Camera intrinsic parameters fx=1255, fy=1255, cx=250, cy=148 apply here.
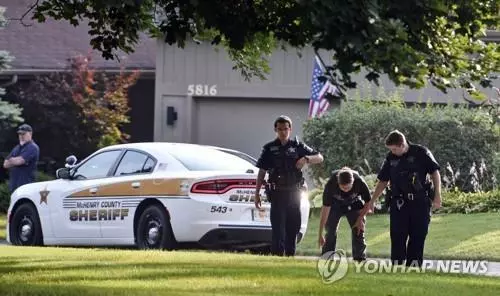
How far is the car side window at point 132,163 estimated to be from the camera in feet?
52.6

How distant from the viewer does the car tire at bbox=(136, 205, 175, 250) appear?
15.2m

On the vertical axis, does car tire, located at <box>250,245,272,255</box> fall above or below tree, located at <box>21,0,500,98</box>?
below

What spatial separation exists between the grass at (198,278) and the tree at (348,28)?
5.36 feet

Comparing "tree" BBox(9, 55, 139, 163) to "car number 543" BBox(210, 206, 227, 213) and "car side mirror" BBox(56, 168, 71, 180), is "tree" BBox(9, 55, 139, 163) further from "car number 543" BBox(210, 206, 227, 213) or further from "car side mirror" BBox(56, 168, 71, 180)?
"car number 543" BBox(210, 206, 227, 213)

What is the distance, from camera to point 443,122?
21.6m

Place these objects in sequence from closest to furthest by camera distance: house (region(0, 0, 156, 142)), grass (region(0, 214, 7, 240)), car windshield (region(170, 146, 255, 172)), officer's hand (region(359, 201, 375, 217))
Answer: officer's hand (region(359, 201, 375, 217)) → car windshield (region(170, 146, 255, 172)) → grass (region(0, 214, 7, 240)) → house (region(0, 0, 156, 142))

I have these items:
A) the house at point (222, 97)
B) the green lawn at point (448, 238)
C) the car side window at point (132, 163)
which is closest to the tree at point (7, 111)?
the house at point (222, 97)

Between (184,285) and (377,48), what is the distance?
246 cm

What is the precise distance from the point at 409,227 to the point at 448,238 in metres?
4.48

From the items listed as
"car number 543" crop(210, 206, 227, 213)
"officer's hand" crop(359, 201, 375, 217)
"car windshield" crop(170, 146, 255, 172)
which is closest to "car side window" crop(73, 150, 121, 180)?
"car windshield" crop(170, 146, 255, 172)

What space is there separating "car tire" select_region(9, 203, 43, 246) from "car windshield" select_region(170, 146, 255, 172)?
251 cm

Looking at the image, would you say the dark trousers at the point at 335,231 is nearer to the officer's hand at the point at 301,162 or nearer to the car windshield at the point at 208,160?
the officer's hand at the point at 301,162

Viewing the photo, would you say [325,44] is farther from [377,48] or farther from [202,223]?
[202,223]

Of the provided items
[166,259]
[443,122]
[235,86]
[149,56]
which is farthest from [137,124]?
[166,259]
